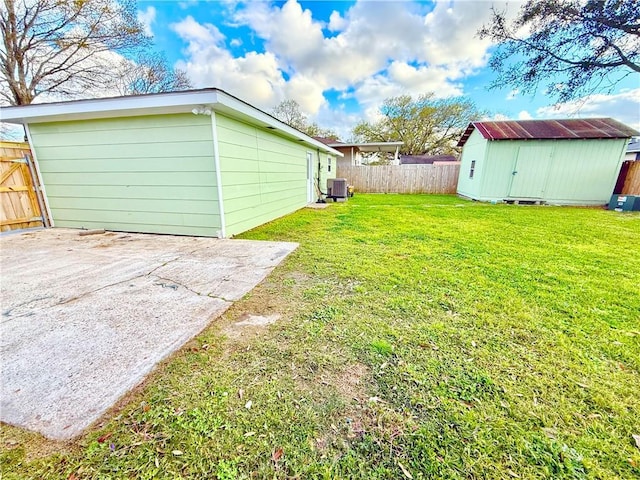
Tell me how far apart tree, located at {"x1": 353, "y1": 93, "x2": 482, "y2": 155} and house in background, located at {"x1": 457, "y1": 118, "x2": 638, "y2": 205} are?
496 inches

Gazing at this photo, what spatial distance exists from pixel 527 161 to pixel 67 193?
14717 millimetres

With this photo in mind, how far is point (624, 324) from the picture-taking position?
7.43 ft

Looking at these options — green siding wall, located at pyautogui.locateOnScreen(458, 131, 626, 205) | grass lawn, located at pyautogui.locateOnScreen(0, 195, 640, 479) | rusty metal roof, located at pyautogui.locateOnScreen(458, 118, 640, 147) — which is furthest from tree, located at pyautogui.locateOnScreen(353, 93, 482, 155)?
grass lawn, located at pyautogui.locateOnScreen(0, 195, 640, 479)

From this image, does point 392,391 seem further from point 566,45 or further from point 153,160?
point 566,45

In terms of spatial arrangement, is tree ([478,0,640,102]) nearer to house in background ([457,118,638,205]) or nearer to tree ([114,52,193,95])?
house in background ([457,118,638,205])

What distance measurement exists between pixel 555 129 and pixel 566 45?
3.67m

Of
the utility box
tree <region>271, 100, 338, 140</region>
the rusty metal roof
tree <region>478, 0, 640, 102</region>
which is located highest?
tree <region>271, 100, 338, 140</region>

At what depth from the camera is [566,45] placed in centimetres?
761

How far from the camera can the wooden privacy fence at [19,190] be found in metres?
5.32

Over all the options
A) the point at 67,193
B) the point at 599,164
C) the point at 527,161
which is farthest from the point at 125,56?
the point at 599,164

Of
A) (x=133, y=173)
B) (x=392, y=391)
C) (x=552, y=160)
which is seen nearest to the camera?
(x=392, y=391)

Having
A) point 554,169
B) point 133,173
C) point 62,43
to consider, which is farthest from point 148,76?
point 554,169

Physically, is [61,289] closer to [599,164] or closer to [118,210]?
[118,210]

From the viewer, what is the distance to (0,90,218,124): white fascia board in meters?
4.20
